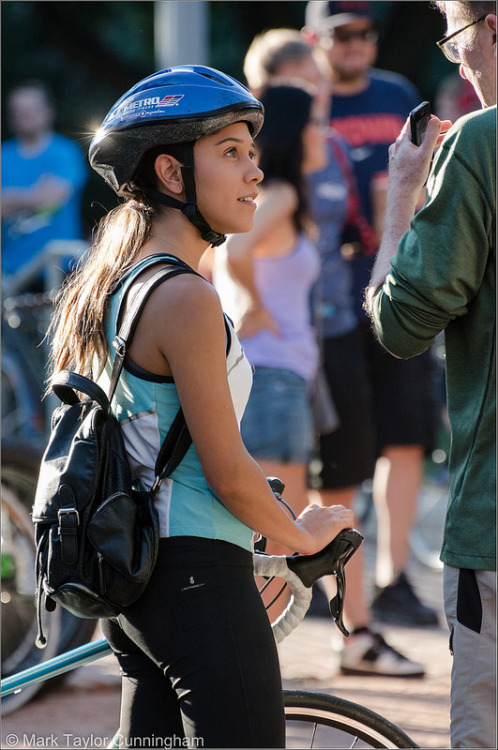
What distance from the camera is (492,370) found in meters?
2.27

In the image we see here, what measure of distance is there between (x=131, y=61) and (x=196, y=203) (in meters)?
10.8

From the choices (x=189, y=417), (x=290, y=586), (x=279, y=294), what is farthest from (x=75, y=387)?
(x=279, y=294)

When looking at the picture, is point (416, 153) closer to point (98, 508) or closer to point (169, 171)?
point (169, 171)

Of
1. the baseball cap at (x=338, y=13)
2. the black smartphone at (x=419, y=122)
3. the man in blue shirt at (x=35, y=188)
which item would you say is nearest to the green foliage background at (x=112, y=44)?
the man in blue shirt at (x=35, y=188)

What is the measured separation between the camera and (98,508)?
7.15 feet

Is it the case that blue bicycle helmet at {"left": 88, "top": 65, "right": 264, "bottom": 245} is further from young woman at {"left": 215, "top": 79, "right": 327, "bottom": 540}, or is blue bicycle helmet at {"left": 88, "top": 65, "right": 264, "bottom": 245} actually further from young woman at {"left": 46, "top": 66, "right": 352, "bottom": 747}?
young woman at {"left": 215, "top": 79, "right": 327, "bottom": 540}

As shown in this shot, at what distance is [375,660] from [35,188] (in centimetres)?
468

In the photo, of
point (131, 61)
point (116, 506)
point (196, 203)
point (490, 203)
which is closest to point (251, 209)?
point (196, 203)

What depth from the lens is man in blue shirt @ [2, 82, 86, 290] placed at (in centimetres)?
784

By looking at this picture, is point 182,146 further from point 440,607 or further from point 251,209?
point 440,607

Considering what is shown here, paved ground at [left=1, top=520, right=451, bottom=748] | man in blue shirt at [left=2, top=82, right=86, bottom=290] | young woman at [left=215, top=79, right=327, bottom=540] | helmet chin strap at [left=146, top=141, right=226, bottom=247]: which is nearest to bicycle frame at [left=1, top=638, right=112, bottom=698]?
paved ground at [left=1, top=520, right=451, bottom=748]

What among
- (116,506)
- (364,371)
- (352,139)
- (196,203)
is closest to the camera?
(116,506)

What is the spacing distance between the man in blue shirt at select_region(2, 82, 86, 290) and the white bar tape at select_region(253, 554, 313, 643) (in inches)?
217

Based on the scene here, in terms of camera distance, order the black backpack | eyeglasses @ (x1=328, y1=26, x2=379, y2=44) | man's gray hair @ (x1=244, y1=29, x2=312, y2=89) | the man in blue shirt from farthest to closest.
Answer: the man in blue shirt < eyeglasses @ (x1=328, y1=26, x2=379, y2=44) < man's gray hair @ (x1=244, y1=29, x2=312, y2=89) < the black backpack
